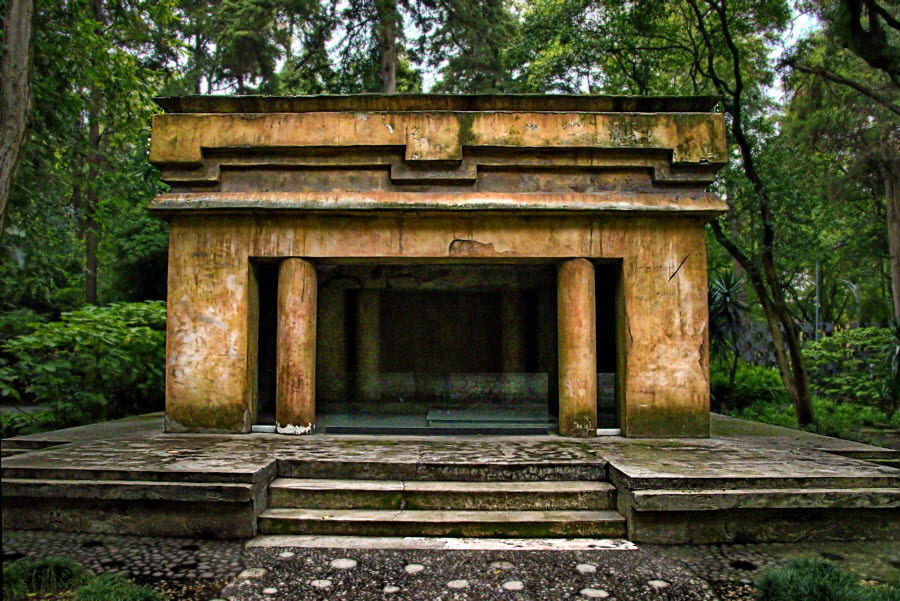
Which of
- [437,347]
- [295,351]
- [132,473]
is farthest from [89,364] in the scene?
[437,347]

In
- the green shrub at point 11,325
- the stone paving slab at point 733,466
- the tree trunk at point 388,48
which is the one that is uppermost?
the tree trunk at point 388,48

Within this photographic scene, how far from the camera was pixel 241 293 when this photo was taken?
6777 millimetres

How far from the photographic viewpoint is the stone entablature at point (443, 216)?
21.9 ft

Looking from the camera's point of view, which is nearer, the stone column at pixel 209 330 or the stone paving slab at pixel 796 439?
the stone paving slab at pixel 796 439

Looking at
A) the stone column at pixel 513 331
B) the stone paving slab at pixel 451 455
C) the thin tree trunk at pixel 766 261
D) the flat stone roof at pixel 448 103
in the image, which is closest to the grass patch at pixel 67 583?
the stone paving slab at pixel 451 455

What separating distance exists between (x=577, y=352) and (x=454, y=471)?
218cm

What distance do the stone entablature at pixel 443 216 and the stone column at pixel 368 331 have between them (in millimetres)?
1990

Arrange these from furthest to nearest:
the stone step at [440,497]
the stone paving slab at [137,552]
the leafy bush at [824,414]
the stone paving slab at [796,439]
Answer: the leafy bush at [824,414] < the stone paving slab at [796,439] < the stone step at [440,497] < the stone paving slab at [137,552]

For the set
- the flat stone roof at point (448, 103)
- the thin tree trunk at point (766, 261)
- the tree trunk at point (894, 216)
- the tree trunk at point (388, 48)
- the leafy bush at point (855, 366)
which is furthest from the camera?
the tree trunk at point (388, 48)

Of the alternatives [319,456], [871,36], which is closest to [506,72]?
[871,36]

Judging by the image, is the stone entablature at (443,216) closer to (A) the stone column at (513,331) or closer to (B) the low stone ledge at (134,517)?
(B) the low stone ledge at (134,517)

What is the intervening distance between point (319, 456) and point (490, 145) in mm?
3733

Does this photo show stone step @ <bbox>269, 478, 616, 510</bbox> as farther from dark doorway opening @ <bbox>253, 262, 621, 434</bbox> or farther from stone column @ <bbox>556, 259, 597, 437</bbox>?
dark doorway opening @ <bbox>253, 262, 621, 434</bbox>

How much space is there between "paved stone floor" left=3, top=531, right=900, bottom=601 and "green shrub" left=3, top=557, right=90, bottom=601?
277 millimetres
